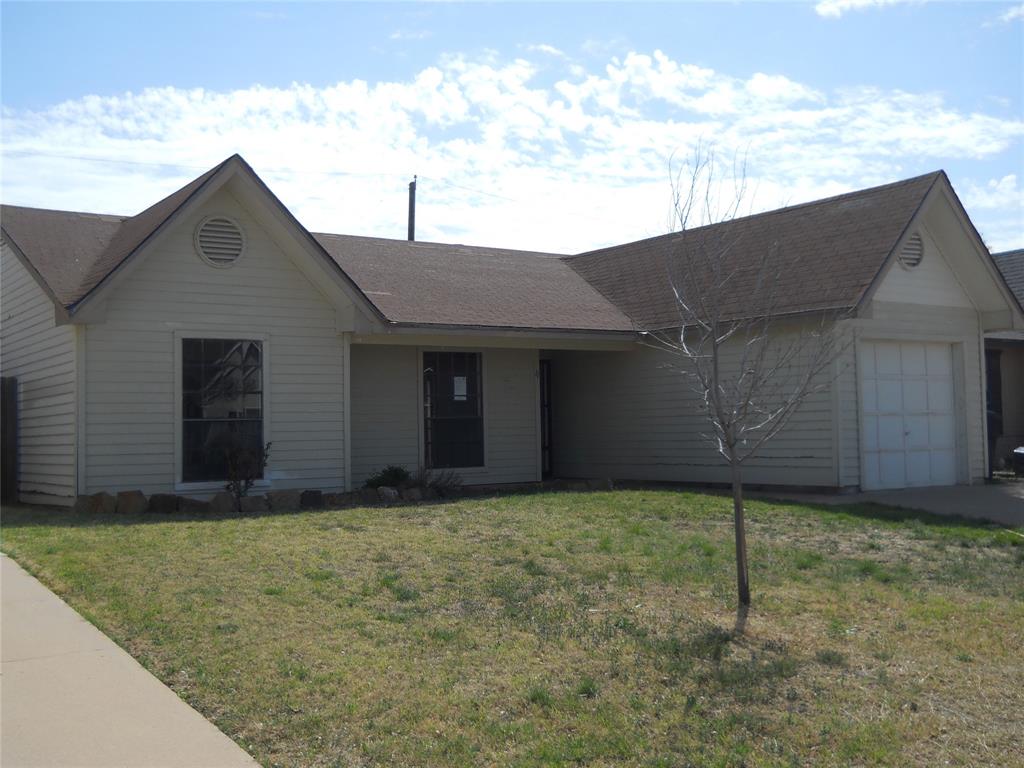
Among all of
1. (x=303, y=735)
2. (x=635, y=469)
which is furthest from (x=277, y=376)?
(x=303, y=735)

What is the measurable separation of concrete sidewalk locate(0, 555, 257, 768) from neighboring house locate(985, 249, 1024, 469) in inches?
803

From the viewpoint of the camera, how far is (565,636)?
7.15 m

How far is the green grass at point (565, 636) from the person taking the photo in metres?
5.37

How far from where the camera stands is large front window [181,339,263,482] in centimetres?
1470

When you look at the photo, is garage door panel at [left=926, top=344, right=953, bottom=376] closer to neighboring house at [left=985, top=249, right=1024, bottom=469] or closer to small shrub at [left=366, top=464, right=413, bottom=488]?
neighboring house at [left=985, top=249, right=1024, bottom=469]

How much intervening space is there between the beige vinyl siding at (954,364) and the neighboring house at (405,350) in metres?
0.04

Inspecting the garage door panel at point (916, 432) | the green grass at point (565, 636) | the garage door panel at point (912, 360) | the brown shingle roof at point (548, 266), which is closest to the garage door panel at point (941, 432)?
the garage door panel at point (916, 432)

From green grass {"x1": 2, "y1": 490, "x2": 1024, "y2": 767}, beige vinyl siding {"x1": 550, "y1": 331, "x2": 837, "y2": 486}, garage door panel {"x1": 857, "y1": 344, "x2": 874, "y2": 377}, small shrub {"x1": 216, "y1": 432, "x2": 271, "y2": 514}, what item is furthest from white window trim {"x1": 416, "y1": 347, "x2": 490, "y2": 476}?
garage door panel {"x1": 857, "y1": 344, "x2": 874, "y2": 377}

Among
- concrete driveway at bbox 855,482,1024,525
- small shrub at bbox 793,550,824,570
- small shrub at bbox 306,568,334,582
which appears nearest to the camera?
small shrub at bbox 306,568,334,582

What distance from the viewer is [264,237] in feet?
50.1

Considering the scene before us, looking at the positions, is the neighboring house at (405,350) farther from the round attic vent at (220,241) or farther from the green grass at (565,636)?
the green grass at (565,636)

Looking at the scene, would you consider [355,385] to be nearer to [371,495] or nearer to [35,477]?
[371,495]

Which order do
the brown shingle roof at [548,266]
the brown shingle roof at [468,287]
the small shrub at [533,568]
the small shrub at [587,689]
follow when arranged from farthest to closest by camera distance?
Result: the brown shingle roof at [468,287]
the brown shingle roof at [548,266]
the small shrub at [533,568]
the small shrub at [587,689]

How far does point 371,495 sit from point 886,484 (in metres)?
8.06
